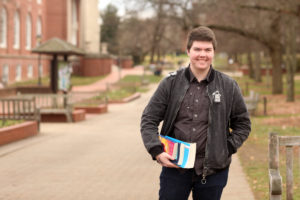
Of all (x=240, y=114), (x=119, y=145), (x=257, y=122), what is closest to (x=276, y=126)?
(x=257, y=122)

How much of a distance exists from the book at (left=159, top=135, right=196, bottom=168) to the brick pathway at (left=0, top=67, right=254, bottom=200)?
151 inches

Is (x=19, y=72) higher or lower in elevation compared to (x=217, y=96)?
lower

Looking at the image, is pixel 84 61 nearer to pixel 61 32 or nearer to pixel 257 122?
pixel 61 32

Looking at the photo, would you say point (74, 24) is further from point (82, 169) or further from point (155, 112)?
point (155, 112)

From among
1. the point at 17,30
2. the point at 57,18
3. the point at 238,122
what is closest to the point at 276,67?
the point at 17,30

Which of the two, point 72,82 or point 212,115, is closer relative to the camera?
point 212,115

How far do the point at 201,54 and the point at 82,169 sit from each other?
6.51m

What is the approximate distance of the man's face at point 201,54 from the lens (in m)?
4.30

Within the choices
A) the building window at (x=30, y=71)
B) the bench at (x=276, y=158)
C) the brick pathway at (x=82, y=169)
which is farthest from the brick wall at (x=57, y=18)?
the bench at (x=276, y=158)

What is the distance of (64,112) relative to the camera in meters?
20.4

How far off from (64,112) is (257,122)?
632 cm

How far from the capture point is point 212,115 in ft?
14.1

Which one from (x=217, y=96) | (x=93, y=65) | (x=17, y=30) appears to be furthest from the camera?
(x=93, y=65)

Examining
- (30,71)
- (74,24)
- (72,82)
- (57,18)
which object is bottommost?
(72,82)
